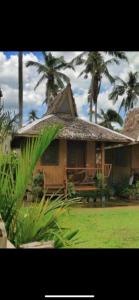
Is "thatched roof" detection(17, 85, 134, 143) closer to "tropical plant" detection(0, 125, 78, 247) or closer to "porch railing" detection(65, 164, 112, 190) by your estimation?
"porch railing" detection(65, 164, 112, 190)

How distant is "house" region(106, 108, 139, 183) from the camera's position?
1113cm

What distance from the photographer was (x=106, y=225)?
238 inches

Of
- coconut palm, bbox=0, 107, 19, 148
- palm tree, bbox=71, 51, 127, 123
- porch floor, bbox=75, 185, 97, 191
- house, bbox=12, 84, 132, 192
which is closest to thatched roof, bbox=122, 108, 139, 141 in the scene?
house, bbox=12, 84, 132, 192

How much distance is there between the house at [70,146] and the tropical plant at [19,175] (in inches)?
258

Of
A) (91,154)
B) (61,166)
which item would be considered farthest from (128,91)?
(61,166)

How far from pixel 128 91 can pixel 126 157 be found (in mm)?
9167

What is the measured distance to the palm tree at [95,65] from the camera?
16.2m

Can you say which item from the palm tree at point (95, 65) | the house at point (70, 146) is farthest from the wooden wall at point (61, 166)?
the palm tree at point (95, 65)

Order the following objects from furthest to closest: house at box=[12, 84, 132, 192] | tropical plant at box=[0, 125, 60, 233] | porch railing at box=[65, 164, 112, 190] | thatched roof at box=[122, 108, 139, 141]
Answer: thatched roof at box=[122, 108, 139, 141] → porch railing at box=[65, 164, 112, 190] → house at box=[12, 84, 132, 192] → tropical plant at box=[0, 125, 60, 233]
